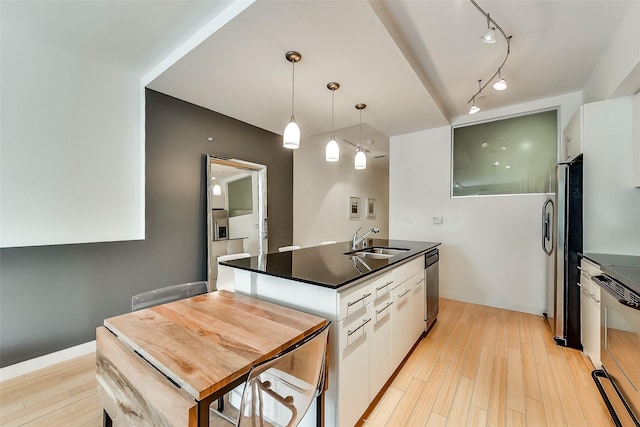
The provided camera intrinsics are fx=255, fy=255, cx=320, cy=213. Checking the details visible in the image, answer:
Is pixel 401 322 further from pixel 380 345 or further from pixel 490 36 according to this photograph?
pixel 490 36

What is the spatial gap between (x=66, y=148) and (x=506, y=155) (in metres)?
5.03

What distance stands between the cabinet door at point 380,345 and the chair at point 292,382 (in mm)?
571

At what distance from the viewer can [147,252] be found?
2.70 m

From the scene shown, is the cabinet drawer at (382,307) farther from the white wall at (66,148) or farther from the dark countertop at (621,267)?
the white wall at (66,148)

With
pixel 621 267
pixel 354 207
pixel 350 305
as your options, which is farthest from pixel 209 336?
pixel 354 207

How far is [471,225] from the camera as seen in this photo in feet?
12.2

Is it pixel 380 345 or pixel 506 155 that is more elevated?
pixel 506 155

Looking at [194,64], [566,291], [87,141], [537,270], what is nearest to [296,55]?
[194,64]

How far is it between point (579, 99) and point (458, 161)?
1426 millimetres

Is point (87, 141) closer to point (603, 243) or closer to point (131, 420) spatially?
point (131, 420)

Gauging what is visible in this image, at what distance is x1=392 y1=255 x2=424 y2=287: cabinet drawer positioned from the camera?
6.39 ft

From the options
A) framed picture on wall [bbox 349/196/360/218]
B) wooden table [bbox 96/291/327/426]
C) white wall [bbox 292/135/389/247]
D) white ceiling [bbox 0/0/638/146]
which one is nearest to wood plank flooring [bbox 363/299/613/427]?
wooden table [bbox 96/291/327/426]

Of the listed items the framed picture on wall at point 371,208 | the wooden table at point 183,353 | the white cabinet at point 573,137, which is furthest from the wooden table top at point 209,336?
the framed picture on wall at point 371,208

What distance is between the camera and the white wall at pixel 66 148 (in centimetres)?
206
